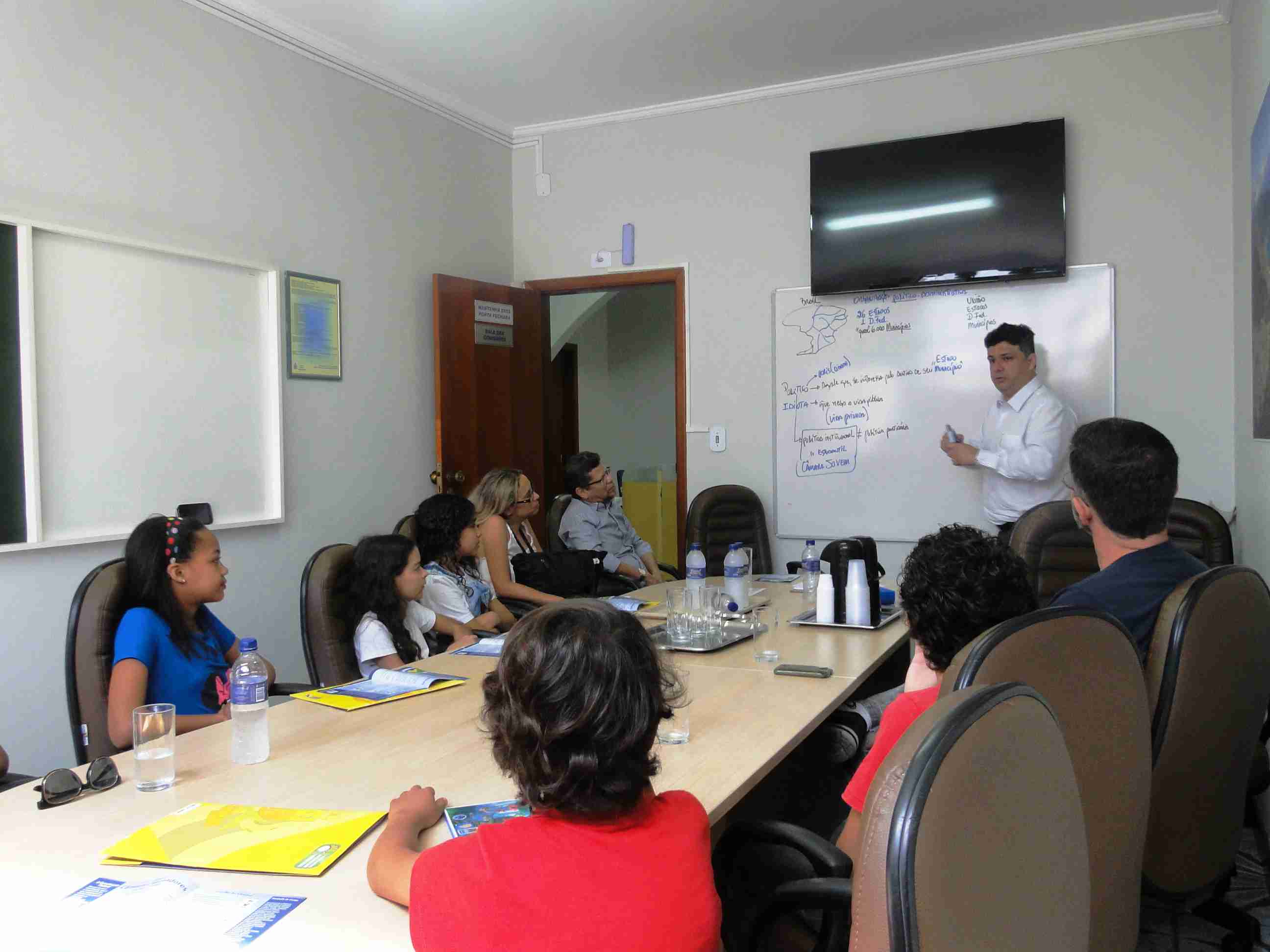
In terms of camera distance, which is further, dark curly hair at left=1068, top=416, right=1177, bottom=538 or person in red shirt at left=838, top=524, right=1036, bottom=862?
dark curly hair at left=1068, top=416, right=1177, bottom=538

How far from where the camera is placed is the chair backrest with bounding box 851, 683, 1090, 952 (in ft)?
2.35

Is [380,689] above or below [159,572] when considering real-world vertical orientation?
below

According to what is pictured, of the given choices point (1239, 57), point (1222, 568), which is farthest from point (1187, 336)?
point (1222, 568)

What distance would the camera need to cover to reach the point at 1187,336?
4.34 m

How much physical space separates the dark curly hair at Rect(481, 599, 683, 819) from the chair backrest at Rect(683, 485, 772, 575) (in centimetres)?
381

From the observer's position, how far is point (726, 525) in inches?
197

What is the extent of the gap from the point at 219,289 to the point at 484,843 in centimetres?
343

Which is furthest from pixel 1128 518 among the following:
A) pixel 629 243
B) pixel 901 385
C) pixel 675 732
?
pixel 629 243

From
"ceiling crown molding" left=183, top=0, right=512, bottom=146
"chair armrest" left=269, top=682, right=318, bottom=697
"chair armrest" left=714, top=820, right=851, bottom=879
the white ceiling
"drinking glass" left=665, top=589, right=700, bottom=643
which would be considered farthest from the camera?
the white ceiling

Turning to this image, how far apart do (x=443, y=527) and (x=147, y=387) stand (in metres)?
1.24

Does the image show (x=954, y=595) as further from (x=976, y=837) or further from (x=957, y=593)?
(x=976, y=837)

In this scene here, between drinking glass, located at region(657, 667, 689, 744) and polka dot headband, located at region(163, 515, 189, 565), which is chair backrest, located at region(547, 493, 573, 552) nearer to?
polka dot headband, located at region(163, 515, 189, 565)

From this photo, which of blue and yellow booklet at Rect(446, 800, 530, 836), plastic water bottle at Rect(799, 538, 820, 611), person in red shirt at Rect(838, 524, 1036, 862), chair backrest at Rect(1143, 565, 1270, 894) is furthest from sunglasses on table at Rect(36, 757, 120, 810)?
plastic water bottle at Rect(799, 538, 820, 611)

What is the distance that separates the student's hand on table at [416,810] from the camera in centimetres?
132
